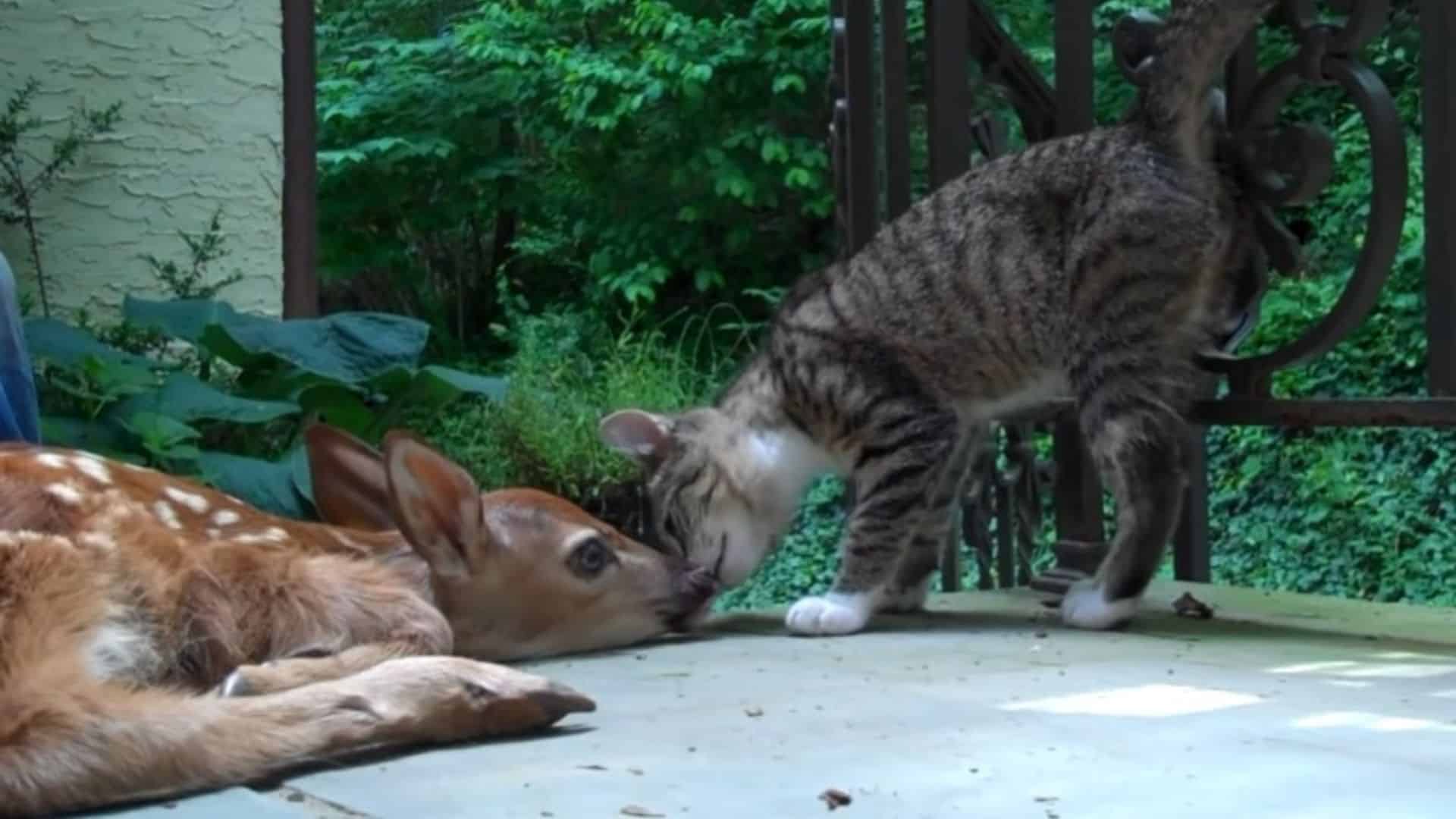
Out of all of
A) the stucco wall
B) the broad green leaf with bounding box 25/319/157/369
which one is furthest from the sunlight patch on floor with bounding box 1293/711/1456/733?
the stucco wall

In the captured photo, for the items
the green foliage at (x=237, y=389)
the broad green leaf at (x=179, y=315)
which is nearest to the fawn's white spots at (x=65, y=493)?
the green foliage at (x=237, y=389)

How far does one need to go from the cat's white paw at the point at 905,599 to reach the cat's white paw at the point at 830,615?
267 millimetres

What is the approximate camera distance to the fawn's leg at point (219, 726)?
1936mm

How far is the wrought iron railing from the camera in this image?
3.07 metres

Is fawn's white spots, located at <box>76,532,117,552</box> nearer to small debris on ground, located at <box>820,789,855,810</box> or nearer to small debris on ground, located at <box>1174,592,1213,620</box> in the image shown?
small debris on ground, located at <box>820,789,855,810</box>

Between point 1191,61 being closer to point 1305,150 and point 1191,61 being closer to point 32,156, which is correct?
point 1305,150

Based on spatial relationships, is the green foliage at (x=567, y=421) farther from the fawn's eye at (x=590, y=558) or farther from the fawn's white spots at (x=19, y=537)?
the fawn's white spots at (x=19, y=537)

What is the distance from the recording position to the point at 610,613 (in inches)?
129

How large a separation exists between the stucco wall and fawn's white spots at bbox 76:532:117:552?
11.3 ft

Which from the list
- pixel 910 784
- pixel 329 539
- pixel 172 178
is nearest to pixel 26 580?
pixel 329 539

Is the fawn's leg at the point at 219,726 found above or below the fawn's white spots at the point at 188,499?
below

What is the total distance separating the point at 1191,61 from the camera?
135 inches

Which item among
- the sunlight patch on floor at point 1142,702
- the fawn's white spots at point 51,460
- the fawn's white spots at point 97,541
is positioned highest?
the fawn's white spots at point 51,460

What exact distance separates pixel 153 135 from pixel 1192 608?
3678mm
